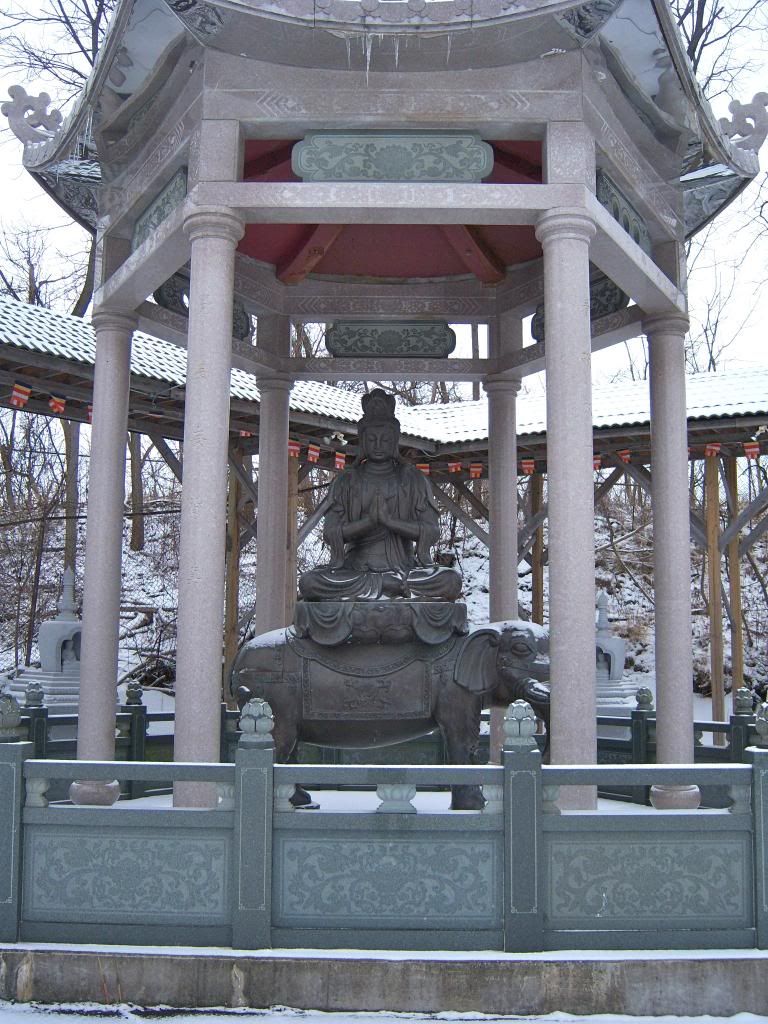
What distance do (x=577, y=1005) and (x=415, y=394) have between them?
26.4 meters

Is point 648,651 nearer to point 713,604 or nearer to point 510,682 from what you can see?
point 713,604

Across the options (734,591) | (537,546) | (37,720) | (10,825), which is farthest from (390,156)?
(537,546)

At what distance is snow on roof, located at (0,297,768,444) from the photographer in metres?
12.3

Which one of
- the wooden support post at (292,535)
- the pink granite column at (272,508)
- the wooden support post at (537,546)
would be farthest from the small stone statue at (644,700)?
the wooden support post at (537,546)

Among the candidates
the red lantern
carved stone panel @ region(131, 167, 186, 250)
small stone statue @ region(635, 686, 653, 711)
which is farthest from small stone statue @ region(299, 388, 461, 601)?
the red lantern

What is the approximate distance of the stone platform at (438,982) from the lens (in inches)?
186

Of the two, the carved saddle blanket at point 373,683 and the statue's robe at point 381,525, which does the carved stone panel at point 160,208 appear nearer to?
the statue's robe at point 381,525

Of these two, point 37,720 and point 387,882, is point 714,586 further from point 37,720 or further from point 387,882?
point 387,882

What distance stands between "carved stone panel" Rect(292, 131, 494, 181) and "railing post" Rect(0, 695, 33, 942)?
4.17 metres

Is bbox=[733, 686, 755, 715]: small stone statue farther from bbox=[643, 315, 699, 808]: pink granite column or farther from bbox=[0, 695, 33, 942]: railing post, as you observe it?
bbox=[0, 695, 33, 942]: railing post

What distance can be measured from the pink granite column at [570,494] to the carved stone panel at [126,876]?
2.39m

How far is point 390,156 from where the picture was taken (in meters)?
7.06

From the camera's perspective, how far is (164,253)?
7707mm

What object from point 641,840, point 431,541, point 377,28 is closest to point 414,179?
point 377,28
